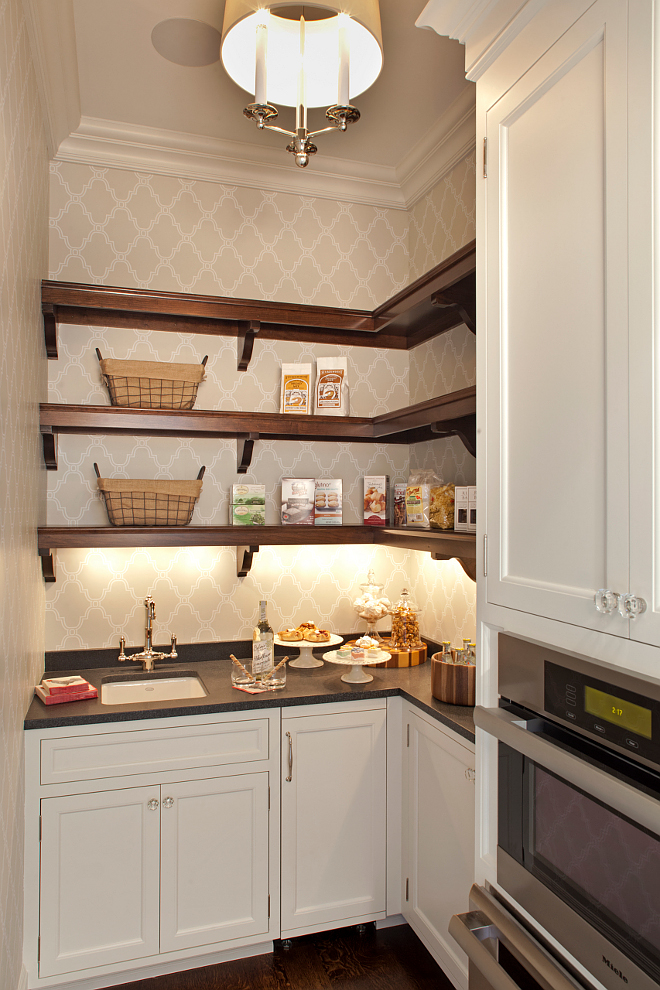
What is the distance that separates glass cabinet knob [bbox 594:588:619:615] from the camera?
3.56 feet

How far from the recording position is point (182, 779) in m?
2.08

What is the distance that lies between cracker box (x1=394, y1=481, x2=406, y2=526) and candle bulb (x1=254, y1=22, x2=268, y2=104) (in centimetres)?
154

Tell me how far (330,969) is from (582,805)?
1.42 meters

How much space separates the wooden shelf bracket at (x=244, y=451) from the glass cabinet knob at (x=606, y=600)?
1647mm

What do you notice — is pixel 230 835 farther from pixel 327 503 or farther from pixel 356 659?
pixel 327 503

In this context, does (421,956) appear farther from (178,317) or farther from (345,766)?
(178,317)

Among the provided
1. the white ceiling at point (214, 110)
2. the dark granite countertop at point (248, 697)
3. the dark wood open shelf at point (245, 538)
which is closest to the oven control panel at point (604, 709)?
the dark granite countertop at point (248, 697)

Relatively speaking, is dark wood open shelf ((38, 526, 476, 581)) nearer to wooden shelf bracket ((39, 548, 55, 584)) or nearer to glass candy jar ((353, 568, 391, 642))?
wooden shelf bracket ((39, 548, 55, 584))

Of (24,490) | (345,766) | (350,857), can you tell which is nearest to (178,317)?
(24,490)

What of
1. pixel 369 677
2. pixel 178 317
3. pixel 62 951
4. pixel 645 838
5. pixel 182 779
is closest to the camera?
pixel 645 838

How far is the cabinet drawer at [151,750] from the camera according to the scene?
198cm

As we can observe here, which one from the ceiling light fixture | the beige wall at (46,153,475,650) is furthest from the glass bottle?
the ceiling light fixture

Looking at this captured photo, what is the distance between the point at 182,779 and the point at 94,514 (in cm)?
105

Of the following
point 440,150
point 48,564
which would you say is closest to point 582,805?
point 48,564
